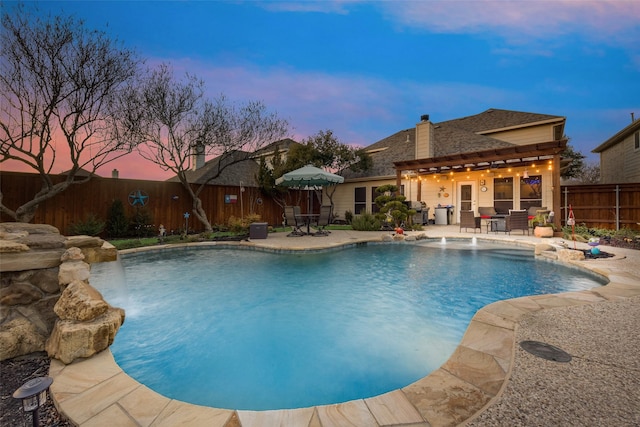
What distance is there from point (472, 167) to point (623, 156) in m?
6.82

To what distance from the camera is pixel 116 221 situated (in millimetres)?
9211

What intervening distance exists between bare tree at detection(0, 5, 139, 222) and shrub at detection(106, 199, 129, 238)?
1.22m

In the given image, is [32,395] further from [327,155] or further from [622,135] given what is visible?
[622,135]

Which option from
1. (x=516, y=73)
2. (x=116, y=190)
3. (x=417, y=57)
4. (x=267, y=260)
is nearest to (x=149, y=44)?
(x=116, y=190)

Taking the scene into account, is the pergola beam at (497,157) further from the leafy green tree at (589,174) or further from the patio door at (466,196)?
the leafy green tree at (589,174)

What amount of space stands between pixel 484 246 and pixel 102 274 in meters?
9.01

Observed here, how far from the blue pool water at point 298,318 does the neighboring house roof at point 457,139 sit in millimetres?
8802

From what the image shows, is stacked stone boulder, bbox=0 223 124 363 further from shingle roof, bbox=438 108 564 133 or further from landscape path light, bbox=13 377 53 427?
shingle roof, bbox=438 108 564 133

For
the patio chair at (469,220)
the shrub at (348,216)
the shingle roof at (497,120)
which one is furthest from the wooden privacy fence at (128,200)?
the shingle roof at (497,120)

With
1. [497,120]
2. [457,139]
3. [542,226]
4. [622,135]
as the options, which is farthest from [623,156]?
[542,226]

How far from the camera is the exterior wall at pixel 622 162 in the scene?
11.1 meters

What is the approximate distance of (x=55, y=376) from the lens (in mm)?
1736

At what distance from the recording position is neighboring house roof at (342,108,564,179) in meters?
13.5

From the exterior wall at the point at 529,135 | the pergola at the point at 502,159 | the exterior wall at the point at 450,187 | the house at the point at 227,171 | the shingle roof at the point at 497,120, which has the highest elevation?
the shingle roof at the point at 497,120
